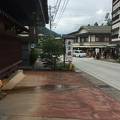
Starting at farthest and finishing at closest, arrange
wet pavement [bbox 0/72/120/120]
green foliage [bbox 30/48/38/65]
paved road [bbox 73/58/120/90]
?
green foliage [bbox 30/48/38/65] → paved road [bbox 73/58/120/90] → wet pavement [bbox 0/72/120/120]

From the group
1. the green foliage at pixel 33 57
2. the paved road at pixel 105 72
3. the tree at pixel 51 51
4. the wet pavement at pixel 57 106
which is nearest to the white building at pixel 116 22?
the paved road at pixel 105 72

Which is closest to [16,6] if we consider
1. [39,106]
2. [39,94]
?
[39,94]

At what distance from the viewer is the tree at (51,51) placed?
38812 millimetres

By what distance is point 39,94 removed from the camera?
17469 mm

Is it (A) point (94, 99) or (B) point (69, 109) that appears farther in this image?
(A) point (94, 99)

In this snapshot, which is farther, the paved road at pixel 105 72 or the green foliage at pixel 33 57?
the green foliage at pixel 33 57

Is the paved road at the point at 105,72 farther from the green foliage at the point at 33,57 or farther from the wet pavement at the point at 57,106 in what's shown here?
the wet pavement at the point at 57,106

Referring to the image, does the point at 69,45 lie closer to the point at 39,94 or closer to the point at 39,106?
the point at 39,94

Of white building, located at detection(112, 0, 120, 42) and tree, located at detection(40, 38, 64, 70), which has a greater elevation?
white building, located at detection(112, 0, 120, 42)

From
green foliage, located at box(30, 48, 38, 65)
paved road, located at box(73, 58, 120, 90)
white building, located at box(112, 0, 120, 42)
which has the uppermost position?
white building, located at box(112, 0, 120, 42)

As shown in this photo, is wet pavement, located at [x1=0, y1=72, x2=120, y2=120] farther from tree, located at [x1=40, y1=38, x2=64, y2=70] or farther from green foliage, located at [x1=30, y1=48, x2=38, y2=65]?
green foliage, located at [x1=30, y1=48, x2=38, y2=65]

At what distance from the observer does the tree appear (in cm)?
3881

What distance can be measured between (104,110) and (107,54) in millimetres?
89579

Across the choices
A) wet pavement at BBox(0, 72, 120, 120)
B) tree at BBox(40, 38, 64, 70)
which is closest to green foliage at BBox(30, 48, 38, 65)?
tree at BBox(40, 38, 64, 70)
